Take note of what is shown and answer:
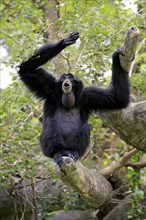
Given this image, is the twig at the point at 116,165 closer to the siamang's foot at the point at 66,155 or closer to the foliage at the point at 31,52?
the foliage at the point at 31,52

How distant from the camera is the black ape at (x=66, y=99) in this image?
5.44 metres

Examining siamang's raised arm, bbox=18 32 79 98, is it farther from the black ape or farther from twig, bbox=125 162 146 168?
twig, bbox=125 162 146 168

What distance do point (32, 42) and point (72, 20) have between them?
0.80 metres

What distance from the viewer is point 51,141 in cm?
537

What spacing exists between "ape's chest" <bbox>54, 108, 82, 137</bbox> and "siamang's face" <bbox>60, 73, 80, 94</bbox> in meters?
0.42

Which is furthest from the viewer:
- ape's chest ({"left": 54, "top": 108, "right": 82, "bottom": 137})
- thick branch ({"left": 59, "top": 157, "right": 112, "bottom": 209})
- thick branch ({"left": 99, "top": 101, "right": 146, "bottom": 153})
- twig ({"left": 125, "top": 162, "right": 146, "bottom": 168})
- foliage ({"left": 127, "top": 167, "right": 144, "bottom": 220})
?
twig ({"left": 125, "top": 162, "right": 146, "bottom": 168})

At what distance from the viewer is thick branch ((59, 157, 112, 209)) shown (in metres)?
4.67

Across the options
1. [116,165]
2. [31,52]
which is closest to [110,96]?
[31,52]

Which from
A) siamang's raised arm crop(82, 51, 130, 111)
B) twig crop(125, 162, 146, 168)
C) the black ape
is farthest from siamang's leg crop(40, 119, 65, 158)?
twig crop(125, 162, 146, 168)

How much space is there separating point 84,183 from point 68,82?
1397 mm

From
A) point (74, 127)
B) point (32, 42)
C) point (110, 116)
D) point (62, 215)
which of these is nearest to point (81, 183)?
point (74, 127)

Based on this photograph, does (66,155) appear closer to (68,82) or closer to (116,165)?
(68,82)

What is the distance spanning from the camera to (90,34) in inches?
227

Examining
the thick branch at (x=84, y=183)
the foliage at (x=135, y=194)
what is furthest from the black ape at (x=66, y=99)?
the foliage at (x=135, y=194)
